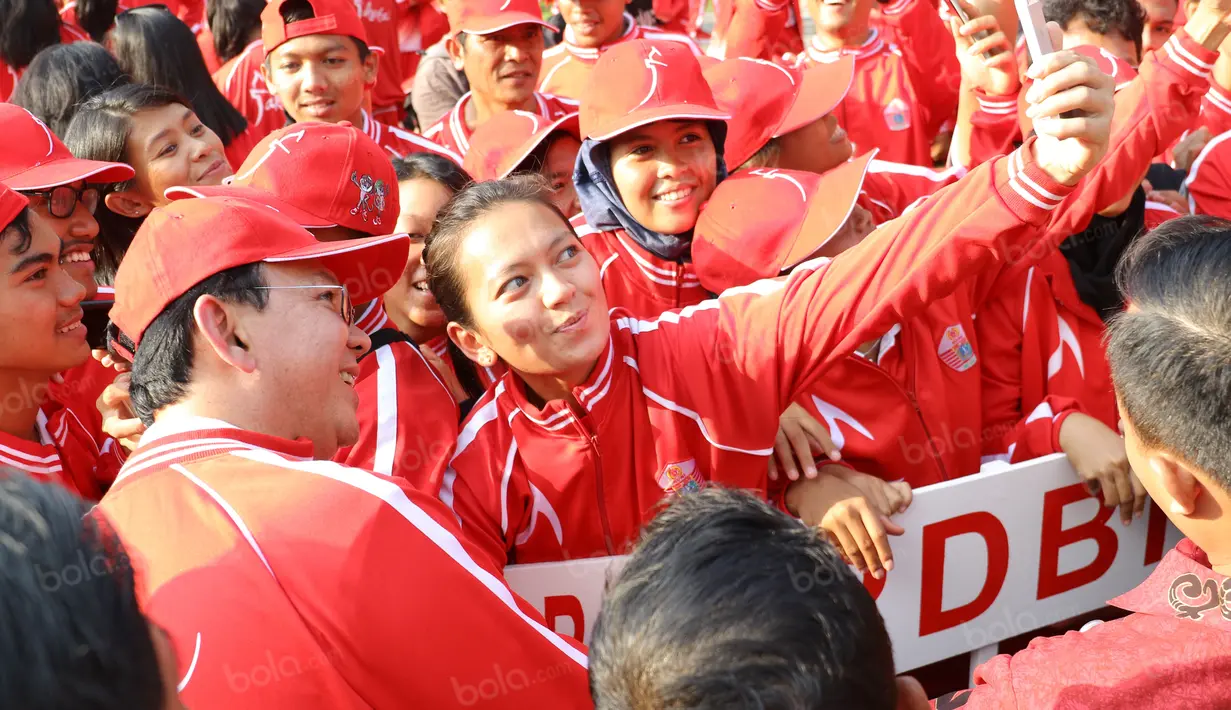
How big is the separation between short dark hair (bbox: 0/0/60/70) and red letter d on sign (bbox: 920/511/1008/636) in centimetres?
430

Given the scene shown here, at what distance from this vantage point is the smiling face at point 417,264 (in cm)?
300

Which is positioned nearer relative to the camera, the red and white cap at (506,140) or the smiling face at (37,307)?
the smiling face at (37,307)

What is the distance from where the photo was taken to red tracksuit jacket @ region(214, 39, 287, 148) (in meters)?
5.29

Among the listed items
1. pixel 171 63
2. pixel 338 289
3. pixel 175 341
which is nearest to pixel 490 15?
pixel 171 63

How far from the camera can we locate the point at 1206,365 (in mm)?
1437

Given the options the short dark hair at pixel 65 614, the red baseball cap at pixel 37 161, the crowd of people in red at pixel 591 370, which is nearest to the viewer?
the short dark hair at pixel 65 614

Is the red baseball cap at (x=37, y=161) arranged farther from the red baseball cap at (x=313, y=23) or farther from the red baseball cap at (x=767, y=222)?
the red baseball cap at (x=313, y=23)

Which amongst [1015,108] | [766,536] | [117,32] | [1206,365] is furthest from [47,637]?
[117,32]

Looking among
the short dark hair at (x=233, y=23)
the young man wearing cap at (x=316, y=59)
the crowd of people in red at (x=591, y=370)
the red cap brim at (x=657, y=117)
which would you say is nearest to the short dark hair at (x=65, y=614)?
the crowd of people in red at (x=591, y=370)

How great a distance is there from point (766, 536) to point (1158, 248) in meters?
0.85

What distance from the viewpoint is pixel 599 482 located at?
2412 mm

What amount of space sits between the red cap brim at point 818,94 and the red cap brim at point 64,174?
6.00ft

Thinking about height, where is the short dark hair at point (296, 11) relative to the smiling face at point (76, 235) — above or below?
above

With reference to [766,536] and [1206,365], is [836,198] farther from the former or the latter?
[766,536]
